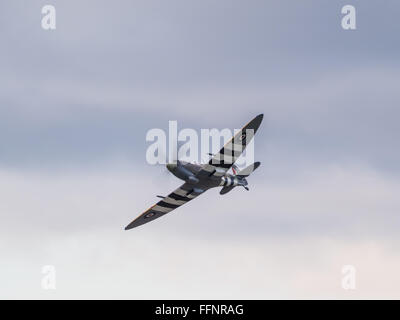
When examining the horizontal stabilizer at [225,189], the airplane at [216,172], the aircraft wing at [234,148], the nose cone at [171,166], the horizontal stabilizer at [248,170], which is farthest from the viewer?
the horizontal stabilizer at [248,170]

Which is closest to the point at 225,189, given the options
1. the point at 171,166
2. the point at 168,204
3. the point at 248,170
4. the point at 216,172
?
the point at 248,170

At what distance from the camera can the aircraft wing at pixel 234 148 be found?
5484 centimetres

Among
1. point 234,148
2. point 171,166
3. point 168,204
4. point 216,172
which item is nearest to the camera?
point 171,166

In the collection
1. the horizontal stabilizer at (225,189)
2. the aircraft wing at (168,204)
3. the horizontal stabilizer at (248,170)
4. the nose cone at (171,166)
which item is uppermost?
the horizontal stabilizer at (248,170)

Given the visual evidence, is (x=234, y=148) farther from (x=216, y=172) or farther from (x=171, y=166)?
(x=171, y=166)

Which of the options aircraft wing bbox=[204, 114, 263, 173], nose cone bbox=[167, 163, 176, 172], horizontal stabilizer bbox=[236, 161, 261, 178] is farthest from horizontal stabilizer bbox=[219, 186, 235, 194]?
nose cone bbox=[167, 163, 176, 172]

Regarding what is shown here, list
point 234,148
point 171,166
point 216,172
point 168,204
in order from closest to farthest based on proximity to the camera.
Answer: point 171,166
point 234,148
point 216,172
point 168,204

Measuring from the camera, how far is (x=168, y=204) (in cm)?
6338

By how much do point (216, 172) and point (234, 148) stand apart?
284 cm

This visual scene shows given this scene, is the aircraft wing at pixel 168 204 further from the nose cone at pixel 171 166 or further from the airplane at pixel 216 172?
the nose cone at pixel 171 166

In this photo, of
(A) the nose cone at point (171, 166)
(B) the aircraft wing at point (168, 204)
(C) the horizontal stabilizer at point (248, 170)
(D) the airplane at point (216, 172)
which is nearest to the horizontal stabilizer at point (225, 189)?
(D) the airplane at point (216, 172)

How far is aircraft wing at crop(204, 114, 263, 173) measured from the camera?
5484cm

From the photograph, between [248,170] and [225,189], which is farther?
[248,170]
